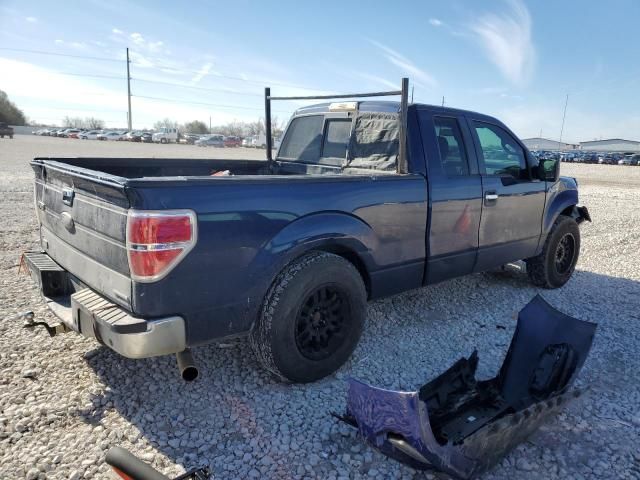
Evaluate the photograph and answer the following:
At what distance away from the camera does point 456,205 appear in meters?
3.97

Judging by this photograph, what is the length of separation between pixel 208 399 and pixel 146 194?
1433mm

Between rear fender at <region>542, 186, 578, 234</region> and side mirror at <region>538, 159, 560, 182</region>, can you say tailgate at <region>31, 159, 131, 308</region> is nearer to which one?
side mirror at <region>538, 159, 560, 182</region>

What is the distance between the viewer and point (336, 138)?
445 centimetres

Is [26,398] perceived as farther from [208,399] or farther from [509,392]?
[509,392]

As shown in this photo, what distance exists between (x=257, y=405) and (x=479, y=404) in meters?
1.36

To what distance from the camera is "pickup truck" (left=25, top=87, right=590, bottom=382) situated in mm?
2442

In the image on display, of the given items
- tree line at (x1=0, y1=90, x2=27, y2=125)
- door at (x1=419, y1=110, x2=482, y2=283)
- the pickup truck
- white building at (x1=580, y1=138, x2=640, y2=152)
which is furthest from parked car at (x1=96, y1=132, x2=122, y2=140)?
white building at (x1=580, y1=138, x2=640, y2=152)

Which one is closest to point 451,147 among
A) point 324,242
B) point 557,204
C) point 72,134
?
point 324,242

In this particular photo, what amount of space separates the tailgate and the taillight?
0.31 ft

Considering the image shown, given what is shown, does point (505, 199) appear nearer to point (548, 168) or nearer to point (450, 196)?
point (548, 168)

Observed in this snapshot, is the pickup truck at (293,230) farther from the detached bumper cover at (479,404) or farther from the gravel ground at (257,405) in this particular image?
the detached bumper cover at (479,404)

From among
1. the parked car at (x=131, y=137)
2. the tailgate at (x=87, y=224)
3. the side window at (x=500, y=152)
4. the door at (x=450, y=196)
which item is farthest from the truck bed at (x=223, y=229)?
the parked car at (x=131, y=137)

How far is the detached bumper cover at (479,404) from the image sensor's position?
7.20 feet

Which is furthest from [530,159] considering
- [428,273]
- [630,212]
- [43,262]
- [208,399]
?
[630,212]
